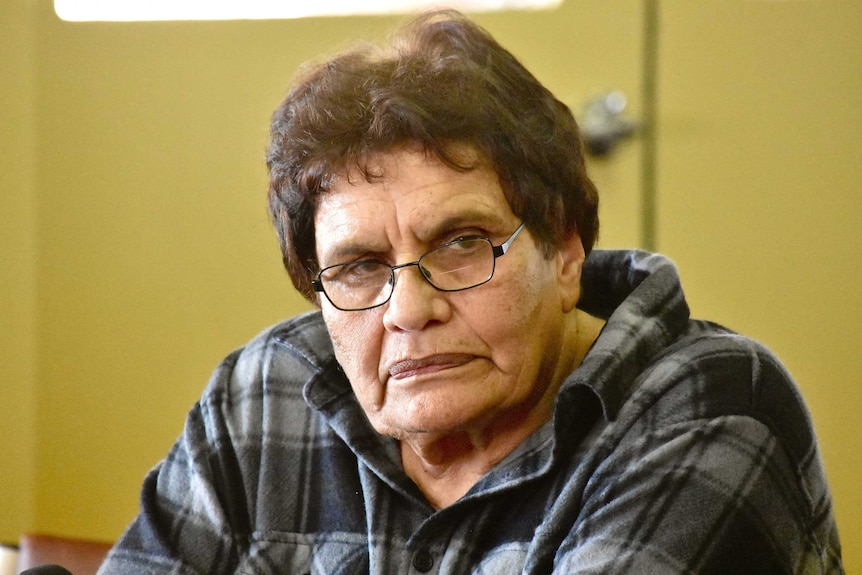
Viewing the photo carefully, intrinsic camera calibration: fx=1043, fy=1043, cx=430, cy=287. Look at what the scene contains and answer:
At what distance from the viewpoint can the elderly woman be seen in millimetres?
1057

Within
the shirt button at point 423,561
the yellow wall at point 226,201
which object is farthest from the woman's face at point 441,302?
the yellow wall at point 226,201

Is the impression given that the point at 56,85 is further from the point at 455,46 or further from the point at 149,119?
the point at 455,46

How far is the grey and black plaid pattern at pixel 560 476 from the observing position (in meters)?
1.02

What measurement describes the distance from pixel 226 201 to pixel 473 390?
4.80ft

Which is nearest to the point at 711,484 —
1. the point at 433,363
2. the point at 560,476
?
the point at 560,476

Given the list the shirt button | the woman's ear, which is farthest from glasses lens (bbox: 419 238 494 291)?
the shirt button

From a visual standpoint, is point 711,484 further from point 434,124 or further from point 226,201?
point 226,201

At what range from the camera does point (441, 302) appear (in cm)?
119

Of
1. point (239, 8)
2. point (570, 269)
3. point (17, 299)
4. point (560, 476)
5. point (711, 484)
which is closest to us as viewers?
point (711, 484)

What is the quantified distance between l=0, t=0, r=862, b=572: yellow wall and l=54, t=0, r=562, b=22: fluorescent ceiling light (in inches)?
1.1

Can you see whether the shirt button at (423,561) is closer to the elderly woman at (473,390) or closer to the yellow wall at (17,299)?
the elderly woman at (473,390)

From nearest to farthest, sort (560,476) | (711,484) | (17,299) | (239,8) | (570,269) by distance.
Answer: (711,484), (560,476), (570,269), (239,8), (17,299)

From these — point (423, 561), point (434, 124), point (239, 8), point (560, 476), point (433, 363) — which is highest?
point (239, 8)

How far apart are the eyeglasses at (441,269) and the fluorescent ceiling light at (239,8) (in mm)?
1249
